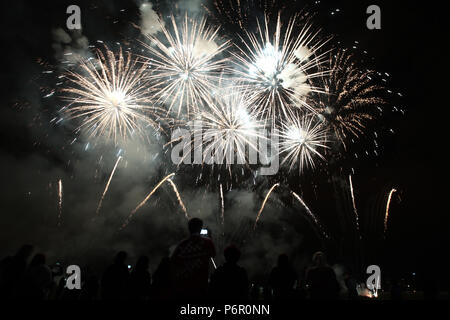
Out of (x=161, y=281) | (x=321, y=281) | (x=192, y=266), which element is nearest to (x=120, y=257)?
(x=161, y=281)

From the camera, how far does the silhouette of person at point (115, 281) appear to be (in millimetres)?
6492

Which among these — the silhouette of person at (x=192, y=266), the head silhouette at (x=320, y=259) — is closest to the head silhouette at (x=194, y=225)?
the silhouette of person at (x=192, y=266)

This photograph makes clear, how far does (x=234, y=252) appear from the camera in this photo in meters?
5.39

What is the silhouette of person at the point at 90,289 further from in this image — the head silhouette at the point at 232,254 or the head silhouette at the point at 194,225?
the head silhouette at the point at 232,254

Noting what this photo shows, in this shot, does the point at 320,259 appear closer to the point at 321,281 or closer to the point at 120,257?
the point at 321,281

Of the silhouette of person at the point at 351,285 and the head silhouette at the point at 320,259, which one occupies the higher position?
the head silhouette at the point at 320,259

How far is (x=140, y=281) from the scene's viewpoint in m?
6.66

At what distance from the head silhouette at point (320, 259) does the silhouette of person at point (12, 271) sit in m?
6.04

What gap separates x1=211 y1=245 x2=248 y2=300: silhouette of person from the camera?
200 inches

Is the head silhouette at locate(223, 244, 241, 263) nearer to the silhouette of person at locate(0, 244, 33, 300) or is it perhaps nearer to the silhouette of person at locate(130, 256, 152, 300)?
the silhouette of person at locate(130, 256, 152, 300)

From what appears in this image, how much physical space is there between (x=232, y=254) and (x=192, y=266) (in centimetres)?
82
